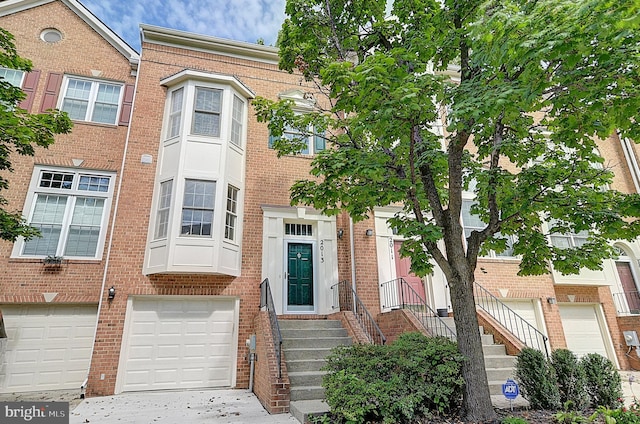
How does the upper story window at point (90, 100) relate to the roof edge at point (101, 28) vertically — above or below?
below

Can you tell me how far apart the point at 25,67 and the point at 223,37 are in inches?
227

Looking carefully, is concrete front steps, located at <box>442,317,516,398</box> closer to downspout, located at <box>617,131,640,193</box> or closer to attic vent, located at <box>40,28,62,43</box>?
downspout, located at <box>617,131,640,193</box>

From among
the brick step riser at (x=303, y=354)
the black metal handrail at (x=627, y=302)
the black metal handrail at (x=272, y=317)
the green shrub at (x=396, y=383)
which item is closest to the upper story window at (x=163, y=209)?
the black metal handrail at (x=272, y=317)

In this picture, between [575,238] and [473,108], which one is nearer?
[473,108]

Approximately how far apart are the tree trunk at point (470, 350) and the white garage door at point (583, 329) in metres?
8.85

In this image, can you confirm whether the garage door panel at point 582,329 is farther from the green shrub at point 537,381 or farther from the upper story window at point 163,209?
the upper story window at point 163,209

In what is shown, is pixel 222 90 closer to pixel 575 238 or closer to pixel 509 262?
pixel 509 262

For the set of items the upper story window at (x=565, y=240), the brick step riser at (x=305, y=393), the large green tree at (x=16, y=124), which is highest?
the large green tree at (x=16, y=124)

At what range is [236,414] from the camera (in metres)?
5.62

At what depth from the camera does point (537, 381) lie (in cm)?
499

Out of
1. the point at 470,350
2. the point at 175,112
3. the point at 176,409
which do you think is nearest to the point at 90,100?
the point at 175,112

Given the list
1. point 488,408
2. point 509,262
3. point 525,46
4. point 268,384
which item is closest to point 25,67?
point 268,384

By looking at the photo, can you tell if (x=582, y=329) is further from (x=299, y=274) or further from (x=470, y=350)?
(x=299, y=274)

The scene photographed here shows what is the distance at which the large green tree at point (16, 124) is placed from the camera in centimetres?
528
